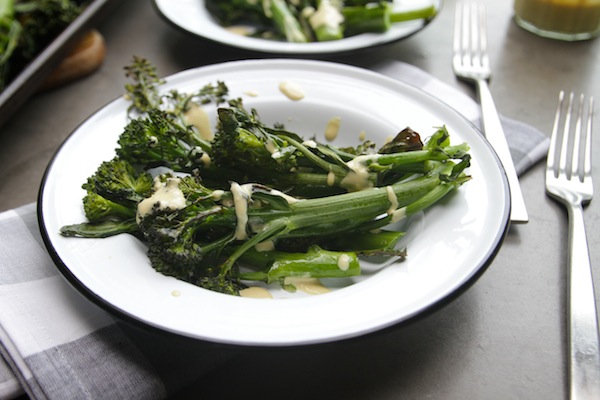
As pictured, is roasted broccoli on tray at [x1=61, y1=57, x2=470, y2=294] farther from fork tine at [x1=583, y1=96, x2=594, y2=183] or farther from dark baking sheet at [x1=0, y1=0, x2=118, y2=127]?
dark baking sheet at [x1=0, y1=0, x2=118, y2=127]

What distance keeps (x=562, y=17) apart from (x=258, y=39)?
1185 millimetres

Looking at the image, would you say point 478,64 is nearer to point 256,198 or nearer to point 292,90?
point 292,90

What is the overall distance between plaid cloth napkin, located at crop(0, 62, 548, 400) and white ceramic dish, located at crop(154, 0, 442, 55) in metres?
1.09

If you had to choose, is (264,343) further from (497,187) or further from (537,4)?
(537,4)

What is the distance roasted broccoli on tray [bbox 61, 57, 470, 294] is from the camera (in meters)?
1.28

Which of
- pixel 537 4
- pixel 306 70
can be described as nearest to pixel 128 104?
pixel 306 70

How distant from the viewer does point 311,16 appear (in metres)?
2.32

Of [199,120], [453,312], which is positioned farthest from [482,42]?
[453,312]

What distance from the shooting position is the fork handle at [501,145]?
151 centimetres

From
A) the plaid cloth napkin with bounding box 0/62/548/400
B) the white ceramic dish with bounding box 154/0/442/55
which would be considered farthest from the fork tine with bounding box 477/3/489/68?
the plaid cloth napkin with bounding box 0/62/548/400

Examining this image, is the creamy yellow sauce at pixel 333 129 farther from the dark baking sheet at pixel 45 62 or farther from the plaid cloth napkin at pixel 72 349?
the dark baking sheet at pixel 45 62

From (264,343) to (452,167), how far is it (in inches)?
24.9

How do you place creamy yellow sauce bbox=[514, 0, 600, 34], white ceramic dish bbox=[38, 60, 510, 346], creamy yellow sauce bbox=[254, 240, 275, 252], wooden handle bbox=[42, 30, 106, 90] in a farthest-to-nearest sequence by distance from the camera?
creamy yellow sauce bbox=[514, 0, 600, 34]
wooden handle bbox=[42, 30, 106, 90]
creamy yellow sauce bbox=[254, 240, 275, 252]
white ceramic dish bbox=[38, 60, 510, 346]

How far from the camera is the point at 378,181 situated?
1416mm
